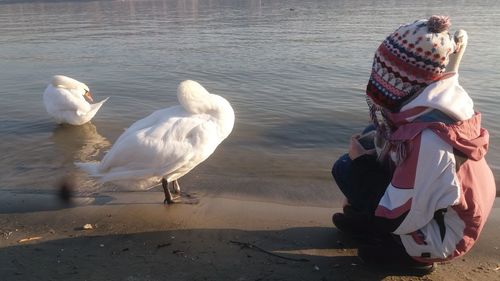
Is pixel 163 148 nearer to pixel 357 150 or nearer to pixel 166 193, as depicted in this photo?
pixel 166 193

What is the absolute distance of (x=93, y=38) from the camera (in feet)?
60.2

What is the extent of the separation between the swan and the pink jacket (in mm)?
1914

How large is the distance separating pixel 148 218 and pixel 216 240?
78cm

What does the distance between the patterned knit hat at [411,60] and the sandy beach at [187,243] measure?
1137mm

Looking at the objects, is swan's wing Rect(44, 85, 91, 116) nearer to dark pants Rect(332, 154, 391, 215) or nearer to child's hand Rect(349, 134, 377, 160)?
dark pants Rect(332, 154, 391, 215)

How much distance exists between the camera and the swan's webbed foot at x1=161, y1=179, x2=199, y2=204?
4508mm

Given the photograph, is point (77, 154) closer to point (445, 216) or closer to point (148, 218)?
point (148, 218)

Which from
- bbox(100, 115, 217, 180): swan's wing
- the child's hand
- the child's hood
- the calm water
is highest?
the child's hood

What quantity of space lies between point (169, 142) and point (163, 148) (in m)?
0.07

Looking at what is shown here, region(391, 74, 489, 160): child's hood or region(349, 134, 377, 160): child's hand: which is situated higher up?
region(391, 74, 489, 160): child's hood

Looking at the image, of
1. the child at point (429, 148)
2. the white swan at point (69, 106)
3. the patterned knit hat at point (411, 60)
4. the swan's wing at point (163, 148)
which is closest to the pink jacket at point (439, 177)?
the child at point (429, 148)

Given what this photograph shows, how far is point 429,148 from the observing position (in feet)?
8.42

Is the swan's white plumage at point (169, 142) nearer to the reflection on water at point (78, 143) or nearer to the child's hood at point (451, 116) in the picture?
the reflection on water at point (78, 143)

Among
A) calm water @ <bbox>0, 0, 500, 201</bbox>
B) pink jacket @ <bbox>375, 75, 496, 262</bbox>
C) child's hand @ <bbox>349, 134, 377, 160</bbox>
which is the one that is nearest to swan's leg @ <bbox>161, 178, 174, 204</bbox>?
calm water @ <bbox>0, 0, 500, 201</bbox>
